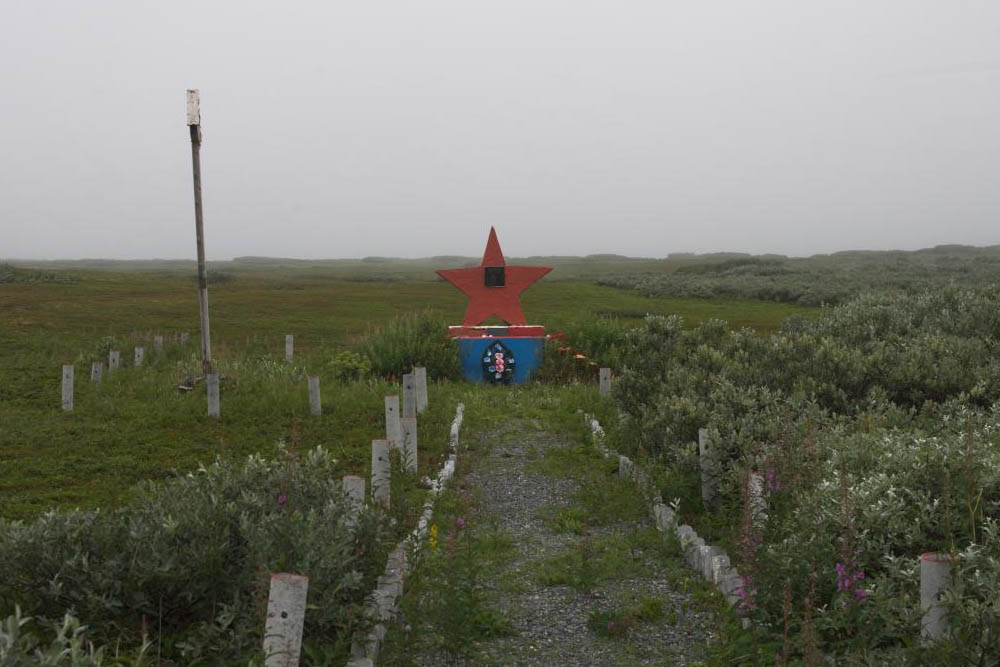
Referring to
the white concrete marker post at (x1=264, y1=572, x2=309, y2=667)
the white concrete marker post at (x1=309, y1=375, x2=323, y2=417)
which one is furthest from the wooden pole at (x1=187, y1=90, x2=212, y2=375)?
the white concrete marker post at (x1=264, y1=572, x2=309, y2=667)

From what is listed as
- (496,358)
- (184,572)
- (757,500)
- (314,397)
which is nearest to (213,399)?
(314,397)

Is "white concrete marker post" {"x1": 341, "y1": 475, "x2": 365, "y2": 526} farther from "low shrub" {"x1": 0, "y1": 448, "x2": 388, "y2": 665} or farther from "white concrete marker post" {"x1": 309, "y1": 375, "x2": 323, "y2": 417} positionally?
"white concrete marker post" {"x1": 309, "y1": 375, "x2": 323, "y2": 417}

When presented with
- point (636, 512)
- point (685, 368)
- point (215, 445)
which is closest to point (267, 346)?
point (215, 445)

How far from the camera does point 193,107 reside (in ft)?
54.2

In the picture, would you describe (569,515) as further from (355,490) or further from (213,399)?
(213,399)

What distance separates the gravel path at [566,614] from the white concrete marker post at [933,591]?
1461 mm

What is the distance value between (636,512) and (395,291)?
45.3 metres

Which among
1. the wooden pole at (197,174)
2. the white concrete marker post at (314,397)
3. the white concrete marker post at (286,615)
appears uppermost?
the wooden pole at (197,174)

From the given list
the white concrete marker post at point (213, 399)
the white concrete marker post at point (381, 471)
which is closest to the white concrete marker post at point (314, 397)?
the white concrete marker post at point (213, 399)

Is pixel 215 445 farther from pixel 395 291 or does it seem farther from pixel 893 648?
pixel 395 291

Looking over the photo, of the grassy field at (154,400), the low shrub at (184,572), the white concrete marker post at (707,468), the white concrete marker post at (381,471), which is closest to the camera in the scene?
the low shrub at (184,572)

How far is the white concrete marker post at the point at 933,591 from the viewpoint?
4348mm

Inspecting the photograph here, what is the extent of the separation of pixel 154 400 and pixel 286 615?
12.4 meters

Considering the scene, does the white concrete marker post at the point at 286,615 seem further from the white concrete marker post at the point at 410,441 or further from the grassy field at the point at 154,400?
the white concrete marker post at the point at 410,441
